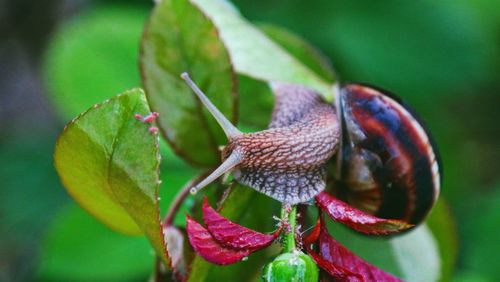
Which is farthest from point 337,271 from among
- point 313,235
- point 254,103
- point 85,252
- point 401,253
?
point 85,252

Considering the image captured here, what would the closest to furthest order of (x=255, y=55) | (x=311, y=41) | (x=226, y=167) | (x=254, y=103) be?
(x=226, y=167)
(x=255, y=55)
(x=254, y=103)
(x=311, y=41)

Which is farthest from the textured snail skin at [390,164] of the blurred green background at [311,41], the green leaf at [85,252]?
the green leaf at [85,252]

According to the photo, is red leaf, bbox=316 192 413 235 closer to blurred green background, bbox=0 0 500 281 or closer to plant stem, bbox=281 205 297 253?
plant stem, bbox=281 205 297 253

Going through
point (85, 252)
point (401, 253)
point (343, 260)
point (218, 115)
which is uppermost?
point (218, 115)

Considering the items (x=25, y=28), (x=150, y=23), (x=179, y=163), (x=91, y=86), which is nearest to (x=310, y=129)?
(x=150, y=23)

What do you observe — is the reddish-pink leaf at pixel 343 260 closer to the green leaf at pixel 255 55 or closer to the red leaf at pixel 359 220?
the red leaf at pixel 359 220

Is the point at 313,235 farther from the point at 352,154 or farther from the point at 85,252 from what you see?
the point at 85,252

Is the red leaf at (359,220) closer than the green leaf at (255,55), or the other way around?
the red leaf at (359,220)
